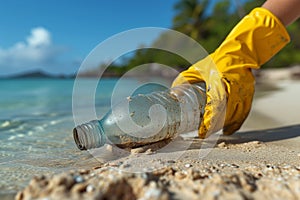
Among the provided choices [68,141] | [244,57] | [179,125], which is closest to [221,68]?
[244,57]

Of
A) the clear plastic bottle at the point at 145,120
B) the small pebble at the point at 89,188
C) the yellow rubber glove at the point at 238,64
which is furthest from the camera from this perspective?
the yellow rubber glove at the point at 238,64

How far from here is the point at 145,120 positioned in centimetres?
148

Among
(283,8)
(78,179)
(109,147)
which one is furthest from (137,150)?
(283,8)

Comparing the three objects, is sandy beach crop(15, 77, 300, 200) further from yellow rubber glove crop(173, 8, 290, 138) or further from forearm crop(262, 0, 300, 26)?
forearm crop(262, 0, 300, 26)

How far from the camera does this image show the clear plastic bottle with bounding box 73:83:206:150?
144cm

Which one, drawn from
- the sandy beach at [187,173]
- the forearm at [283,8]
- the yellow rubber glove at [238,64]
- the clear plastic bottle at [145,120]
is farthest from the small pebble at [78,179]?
the forearm at [283,8]

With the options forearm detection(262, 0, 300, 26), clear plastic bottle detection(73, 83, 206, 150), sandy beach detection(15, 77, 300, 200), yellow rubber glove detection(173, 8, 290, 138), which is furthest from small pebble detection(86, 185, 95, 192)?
forearm detection(262, 0, 300, 26)

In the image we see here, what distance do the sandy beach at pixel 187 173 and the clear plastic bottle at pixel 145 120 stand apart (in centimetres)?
7

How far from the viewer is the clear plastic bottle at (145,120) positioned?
1438mm

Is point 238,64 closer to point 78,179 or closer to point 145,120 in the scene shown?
point 145,120

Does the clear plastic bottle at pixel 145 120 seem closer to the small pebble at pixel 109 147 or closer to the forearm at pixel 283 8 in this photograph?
the small pebble at pixel 109 147

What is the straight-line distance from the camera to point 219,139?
1.83 meters

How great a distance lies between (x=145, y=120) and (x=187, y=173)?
1.76 feet

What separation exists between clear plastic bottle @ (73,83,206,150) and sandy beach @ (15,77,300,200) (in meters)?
0.07
